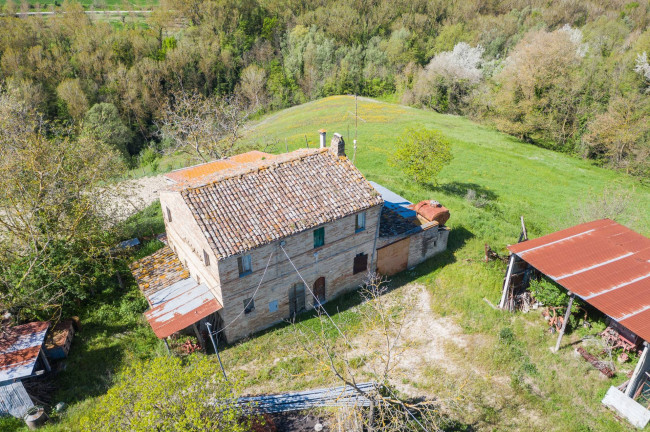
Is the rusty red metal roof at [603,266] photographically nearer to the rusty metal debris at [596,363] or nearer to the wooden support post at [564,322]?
the wooden support post at [564,322]

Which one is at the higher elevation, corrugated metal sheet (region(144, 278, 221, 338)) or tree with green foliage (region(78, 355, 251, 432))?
tree with green foliage (region(78, 355, 251, 432))

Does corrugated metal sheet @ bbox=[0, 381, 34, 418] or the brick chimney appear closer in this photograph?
corrugated metal sheet @ bbox=[0, 381, 34, 418]

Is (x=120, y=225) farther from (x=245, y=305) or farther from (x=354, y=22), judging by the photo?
(x=354, y=22)

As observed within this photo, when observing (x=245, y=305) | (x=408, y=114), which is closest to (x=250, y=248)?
(x=245, y=305)

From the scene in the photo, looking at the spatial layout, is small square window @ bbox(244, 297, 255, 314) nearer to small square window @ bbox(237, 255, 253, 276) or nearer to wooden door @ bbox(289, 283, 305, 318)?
small square window @ bbox(237, 255, 253, 276)

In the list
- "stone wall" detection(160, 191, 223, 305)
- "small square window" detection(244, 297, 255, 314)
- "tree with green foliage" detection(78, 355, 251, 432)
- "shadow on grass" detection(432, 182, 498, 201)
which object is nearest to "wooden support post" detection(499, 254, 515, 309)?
"small square window" detection(244, 297, 255, 314)

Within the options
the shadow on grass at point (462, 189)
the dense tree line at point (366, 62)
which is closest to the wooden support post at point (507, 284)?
the shadow on grass at point (462, 189)
